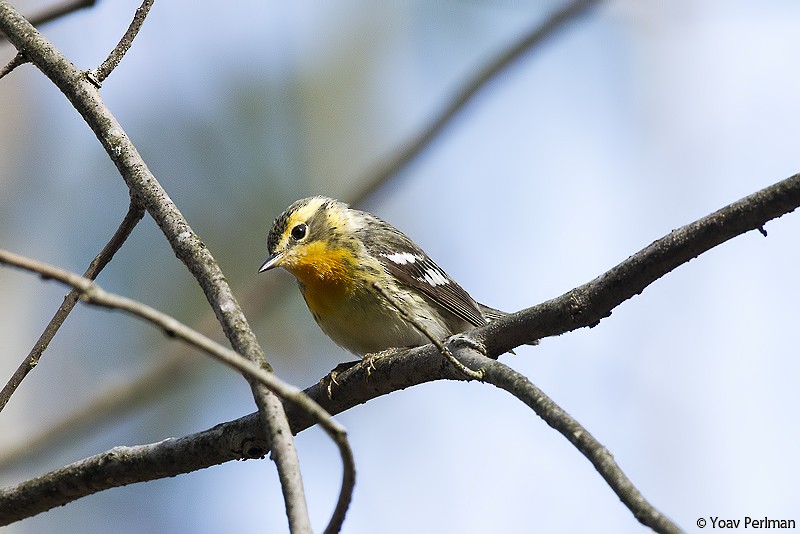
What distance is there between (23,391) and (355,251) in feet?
15.1

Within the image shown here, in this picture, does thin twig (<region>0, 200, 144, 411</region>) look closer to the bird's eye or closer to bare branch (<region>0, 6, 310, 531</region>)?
bare branch (<region>0, 6, 310, 531</region>)

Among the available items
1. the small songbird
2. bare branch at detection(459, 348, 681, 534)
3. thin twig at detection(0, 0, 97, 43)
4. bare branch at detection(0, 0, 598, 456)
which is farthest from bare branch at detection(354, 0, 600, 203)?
bare branch at detection(459, 348, 681, 534)

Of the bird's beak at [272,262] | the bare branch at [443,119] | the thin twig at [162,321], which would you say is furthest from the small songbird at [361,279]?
the thin twig at [162,321]

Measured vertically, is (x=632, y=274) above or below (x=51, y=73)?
below

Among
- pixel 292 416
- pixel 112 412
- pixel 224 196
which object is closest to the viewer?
pixel 292 416

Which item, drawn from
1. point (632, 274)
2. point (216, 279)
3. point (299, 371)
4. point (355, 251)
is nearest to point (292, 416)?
point (216, 279)

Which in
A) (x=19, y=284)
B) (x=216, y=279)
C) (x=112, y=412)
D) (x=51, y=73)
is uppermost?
(x=19, y=284)

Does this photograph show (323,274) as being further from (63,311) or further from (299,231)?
(63,311)

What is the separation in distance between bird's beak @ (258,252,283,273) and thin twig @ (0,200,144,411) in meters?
2.52

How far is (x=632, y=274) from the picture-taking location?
292cm

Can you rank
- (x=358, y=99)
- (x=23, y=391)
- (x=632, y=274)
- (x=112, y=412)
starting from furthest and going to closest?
(x=358, y=99) < (x=23, y=391) < (x=112, y=412) < (x=632, y=274)

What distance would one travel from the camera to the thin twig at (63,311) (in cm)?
336

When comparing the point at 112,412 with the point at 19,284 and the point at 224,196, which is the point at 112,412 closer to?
the point at 19,284

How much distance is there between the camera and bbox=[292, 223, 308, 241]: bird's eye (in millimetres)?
6832
